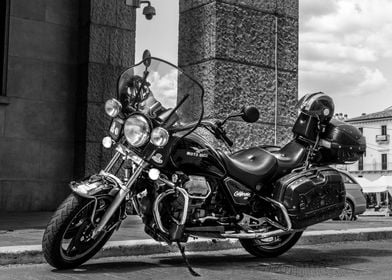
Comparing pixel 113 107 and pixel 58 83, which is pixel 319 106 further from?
pixel 58 83

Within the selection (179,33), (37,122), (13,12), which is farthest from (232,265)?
(13,12)

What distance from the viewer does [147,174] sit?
A: 5.09 metres

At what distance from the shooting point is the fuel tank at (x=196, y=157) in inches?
203

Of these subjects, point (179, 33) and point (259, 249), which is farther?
point (179, 33)

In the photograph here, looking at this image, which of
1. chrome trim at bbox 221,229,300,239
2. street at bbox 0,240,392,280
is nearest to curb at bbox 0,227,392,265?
street at bbox 0,240,392,280

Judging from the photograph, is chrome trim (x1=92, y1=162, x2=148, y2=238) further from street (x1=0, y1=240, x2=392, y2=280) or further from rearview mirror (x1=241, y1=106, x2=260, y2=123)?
rearview mirror (x1=241, y1=106, x2=260, y2=123)

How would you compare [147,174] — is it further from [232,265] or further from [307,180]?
[307,180]

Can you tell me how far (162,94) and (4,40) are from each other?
6.02 m

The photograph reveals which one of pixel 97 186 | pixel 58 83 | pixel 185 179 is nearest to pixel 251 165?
pixel 185 179

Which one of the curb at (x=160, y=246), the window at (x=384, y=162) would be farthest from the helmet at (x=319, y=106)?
the window at (x=384, y=162)

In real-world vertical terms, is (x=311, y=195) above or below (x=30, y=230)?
above

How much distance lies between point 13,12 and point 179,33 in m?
3.41

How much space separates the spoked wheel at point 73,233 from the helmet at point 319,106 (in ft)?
7.20

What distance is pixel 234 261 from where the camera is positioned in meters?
5.87
